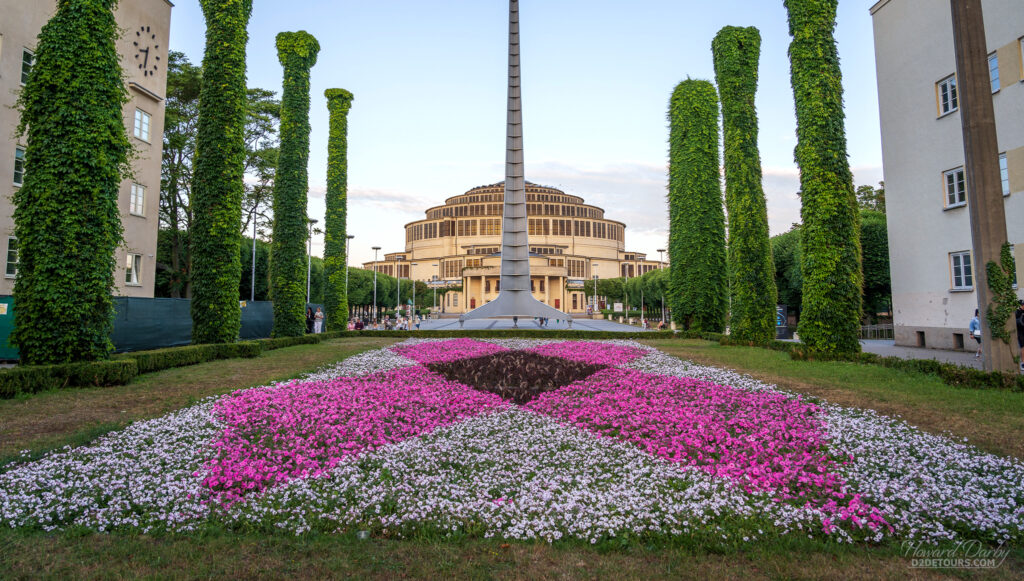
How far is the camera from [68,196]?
9.90m

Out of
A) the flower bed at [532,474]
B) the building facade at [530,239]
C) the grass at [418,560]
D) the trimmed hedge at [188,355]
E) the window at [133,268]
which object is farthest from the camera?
the building facade at [530,239]

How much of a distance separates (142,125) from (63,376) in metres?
16.3

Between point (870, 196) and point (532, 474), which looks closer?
point (532, 474)

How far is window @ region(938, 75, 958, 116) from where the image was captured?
17172 mm

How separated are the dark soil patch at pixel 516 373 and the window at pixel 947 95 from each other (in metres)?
15.9

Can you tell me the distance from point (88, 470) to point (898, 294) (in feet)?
78.5

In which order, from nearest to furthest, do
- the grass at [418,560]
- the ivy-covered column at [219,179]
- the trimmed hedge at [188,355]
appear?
the grass at [418,560] → the trimmed hedge at [188,355] → the ivy-covered column at [219,179]

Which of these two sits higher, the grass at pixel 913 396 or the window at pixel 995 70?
the window at pixel 995 70

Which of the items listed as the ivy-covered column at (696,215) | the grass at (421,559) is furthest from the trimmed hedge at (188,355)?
the ivy-covered column at (696,215)

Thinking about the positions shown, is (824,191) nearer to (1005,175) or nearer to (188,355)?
(1005,175)

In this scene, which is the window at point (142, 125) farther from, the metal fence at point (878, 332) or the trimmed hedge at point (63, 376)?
the metal fence at point (878, 332)

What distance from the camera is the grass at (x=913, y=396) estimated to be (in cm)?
609

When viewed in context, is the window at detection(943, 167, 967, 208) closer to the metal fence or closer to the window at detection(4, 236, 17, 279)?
the metal fence

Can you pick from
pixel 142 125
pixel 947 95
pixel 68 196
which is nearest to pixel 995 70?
pixel 947 95
